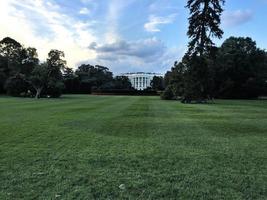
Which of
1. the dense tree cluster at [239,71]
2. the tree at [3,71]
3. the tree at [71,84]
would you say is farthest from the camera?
the tree at [71,84]

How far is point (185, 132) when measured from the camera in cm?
1278

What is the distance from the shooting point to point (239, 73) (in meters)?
73.9

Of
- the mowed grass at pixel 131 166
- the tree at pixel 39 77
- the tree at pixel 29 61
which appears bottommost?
the mowed grass at pixel 131 166

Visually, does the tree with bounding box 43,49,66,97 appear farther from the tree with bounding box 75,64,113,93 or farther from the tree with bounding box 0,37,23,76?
the tree with bounding box 75,64,113,93

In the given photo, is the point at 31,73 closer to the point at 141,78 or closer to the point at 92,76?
the point at 92,76

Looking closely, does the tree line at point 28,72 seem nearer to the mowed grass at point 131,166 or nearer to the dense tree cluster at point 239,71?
the dense tree cluster at point 239,71

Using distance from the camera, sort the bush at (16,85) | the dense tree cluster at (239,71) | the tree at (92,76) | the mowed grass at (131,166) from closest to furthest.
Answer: the mowed grass at (131,166), the bush at (16,85), the dense tree cluster at (239,71), the tree at (92,76)

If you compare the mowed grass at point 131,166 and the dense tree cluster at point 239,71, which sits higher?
the dense tree cluster at point 239,71

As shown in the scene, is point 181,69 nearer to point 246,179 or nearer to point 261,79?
point 261,79

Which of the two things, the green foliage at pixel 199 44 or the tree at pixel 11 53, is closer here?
the green foliage at pixel 199 44

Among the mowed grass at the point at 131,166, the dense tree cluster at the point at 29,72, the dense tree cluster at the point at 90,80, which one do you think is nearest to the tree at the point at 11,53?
the dense tree cluster at the point at 29,72

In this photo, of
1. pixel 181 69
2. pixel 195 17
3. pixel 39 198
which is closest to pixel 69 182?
pixel 39 198

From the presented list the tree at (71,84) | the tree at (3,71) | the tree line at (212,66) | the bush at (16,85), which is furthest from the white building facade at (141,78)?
the bush at (16,85)

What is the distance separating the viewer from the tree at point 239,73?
72.2 metres
